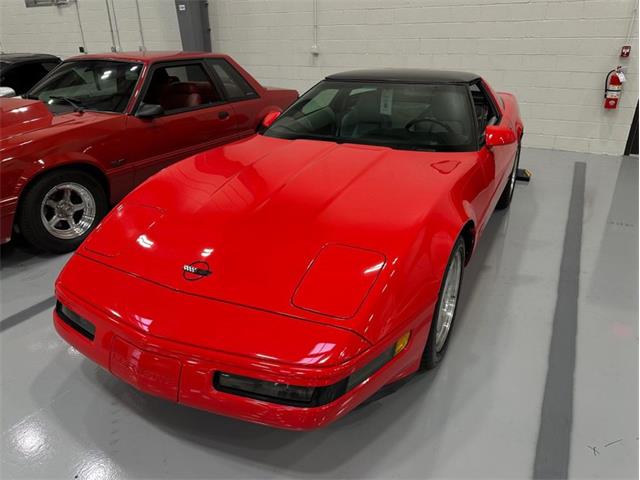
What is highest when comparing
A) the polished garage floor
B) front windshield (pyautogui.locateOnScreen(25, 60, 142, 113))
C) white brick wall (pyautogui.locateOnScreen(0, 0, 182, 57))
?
white brick wall (pyautogui.locateOnScreen(0, 0, 182, 57))

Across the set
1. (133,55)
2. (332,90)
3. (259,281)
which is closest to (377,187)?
(259,281)

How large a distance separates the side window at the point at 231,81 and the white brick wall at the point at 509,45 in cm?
→ 309

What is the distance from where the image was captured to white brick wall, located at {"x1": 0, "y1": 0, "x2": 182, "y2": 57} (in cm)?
832

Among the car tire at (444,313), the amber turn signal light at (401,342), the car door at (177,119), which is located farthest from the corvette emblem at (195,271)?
→ the car door at (177,119)

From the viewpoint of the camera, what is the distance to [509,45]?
6035 millimetres

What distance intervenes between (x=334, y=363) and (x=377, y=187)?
1.00 metres

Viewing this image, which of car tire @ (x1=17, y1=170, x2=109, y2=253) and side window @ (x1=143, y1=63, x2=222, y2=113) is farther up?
side window @ (x1=143, y1=63, x2=222, y2=113)

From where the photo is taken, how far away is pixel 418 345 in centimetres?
177

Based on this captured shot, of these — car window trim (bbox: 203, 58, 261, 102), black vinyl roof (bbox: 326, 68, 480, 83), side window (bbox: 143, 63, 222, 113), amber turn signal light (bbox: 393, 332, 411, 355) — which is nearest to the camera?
amber turn signal light (bbox: 393, 332, 411, 355)

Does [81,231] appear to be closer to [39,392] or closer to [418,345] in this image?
[39,392]

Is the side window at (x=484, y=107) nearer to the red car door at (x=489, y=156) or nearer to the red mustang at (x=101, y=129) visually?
the red car door at (x=489, y=156)

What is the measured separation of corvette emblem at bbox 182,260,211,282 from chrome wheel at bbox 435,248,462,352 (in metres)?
1.02

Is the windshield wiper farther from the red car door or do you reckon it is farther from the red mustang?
the red car door

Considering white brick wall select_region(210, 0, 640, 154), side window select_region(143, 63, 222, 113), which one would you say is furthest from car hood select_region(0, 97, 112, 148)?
white brick wall select_region(210, 0, 640, 154)
